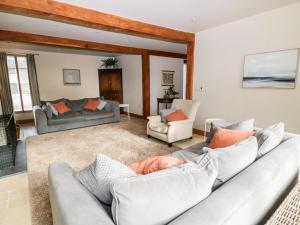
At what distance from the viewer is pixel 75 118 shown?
482cm

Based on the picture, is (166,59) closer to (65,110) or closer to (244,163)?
(65,110)

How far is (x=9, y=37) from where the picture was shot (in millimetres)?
3688

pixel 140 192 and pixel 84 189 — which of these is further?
pixel 84 189

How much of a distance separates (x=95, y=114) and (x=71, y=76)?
93.1 inches

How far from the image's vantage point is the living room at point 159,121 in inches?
33.3

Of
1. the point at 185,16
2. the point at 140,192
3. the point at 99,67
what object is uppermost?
the point at 185,16

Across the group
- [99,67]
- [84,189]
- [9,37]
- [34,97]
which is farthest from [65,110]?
[84,189]

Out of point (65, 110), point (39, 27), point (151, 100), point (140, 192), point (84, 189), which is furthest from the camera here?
point (151, 100)

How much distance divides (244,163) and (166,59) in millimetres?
5847

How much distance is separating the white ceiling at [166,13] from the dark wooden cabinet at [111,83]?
3010mm

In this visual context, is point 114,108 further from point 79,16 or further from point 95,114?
point 79,16

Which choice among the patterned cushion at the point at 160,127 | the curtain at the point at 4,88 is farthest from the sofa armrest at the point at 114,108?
the curtain at the point at 4,88

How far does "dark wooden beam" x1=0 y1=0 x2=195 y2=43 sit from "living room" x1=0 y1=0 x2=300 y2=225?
0.02 meters

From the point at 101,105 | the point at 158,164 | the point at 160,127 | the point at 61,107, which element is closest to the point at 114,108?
the point at 101,105
